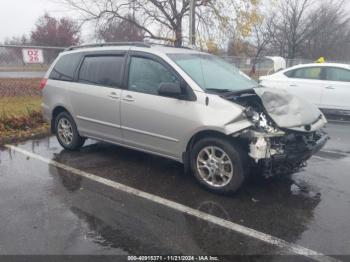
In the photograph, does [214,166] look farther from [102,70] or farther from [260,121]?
[102,70]

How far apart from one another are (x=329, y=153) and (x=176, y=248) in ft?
13.9

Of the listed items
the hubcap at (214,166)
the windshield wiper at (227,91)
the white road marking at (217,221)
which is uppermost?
the windshield wiper at (227,91)

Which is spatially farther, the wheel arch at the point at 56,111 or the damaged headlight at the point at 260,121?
the wheel arch at the point at 56,111

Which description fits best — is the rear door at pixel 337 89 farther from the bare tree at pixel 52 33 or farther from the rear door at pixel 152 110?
the bare tree at pixel 52 33

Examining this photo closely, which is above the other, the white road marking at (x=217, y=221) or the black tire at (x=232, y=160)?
the black tire at (x=232, y=160)

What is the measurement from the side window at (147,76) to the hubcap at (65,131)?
5.61 feet

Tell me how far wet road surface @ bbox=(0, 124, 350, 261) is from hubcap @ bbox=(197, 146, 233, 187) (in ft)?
0.63

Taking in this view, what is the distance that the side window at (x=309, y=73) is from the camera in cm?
1008

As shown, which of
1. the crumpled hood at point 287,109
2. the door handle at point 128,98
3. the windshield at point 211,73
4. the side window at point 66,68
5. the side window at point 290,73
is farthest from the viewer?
the side window at point 290,73

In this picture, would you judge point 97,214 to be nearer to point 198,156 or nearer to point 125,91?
point 198,156

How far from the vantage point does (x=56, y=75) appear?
252 inches

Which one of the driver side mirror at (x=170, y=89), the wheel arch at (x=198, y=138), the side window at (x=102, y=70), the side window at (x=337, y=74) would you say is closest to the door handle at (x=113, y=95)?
the side window at (x=102, y=70)

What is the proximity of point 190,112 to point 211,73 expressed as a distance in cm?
86

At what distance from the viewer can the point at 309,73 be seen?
10.2 m
